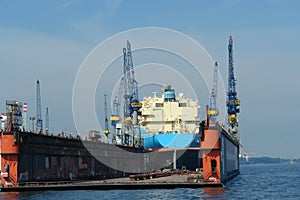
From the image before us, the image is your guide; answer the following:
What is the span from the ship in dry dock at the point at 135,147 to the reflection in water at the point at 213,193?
2.99 m

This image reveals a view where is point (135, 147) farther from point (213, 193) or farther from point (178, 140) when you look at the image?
point (213, 193)

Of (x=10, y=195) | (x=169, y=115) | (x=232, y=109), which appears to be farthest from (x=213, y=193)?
(x=232, y=109)

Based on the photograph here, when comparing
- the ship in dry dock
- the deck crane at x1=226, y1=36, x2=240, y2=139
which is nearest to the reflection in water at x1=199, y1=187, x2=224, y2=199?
the ship in dry dock

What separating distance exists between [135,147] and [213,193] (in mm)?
72988

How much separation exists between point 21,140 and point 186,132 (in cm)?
8316

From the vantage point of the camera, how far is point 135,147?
451ft

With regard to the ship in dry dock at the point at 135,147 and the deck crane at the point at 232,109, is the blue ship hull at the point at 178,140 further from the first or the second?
the deck crane at the point at 232,109

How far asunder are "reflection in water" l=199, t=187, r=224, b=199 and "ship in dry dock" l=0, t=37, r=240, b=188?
9.81 feet

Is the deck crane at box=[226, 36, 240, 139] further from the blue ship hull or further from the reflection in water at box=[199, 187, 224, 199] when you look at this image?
the reflection in water at box=[199, 187, 224, 199]

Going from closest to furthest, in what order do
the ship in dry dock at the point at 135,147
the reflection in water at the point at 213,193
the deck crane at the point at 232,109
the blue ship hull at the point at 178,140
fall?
1. the reflection in water at the point at 213,193
2. the ship in dry dock at the point at 135,147
3. the blue ship hull at the point at 178,140
4. the deck crane at the point at 232,109

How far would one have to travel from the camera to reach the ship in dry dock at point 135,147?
73875 mm

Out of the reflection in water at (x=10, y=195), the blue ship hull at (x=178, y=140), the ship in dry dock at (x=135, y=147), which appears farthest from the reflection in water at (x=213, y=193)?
the blue ship hull at (x=178, y=140)

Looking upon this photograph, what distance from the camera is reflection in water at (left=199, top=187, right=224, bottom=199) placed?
60.6 m

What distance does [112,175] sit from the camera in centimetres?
11256
